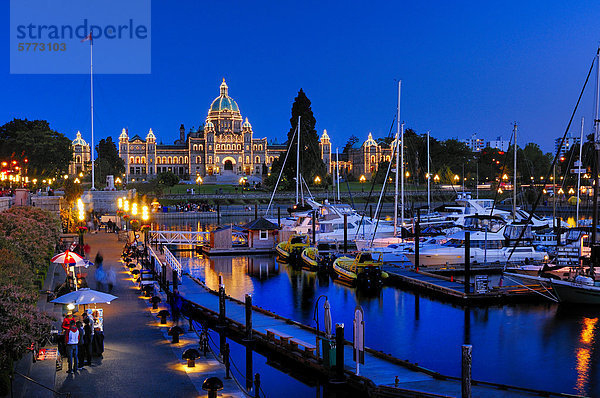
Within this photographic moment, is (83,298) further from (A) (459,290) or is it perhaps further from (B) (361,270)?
(B) (361,270)

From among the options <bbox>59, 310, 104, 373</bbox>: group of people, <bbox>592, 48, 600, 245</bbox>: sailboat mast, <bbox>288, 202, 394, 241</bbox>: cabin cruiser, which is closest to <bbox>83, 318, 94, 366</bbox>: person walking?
<bbox>59, 310, 104, 373</bbox>: group of people

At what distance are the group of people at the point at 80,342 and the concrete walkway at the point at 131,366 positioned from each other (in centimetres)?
26

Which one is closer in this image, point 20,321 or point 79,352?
point 20,321

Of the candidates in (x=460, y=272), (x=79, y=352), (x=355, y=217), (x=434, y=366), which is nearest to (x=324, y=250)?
(x=355, y=217)

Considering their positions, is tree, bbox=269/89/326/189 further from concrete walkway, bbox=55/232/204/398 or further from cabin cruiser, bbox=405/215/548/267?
concrete walkway, bbox=55/232/204/398

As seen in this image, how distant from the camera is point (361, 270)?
39500 millimetres

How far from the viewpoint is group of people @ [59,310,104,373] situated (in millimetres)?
17750

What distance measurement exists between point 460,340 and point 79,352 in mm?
15887

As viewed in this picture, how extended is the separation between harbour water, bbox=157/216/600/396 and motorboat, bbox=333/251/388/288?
656 millimetres

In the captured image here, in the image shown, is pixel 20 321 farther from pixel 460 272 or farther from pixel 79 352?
pixel 460 272

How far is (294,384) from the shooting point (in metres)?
21.4

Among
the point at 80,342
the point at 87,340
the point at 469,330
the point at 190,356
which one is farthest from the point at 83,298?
the point at 469,330

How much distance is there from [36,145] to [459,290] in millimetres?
77945

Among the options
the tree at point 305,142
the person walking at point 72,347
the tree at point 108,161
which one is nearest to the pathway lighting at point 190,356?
the person walking at point 72,347
